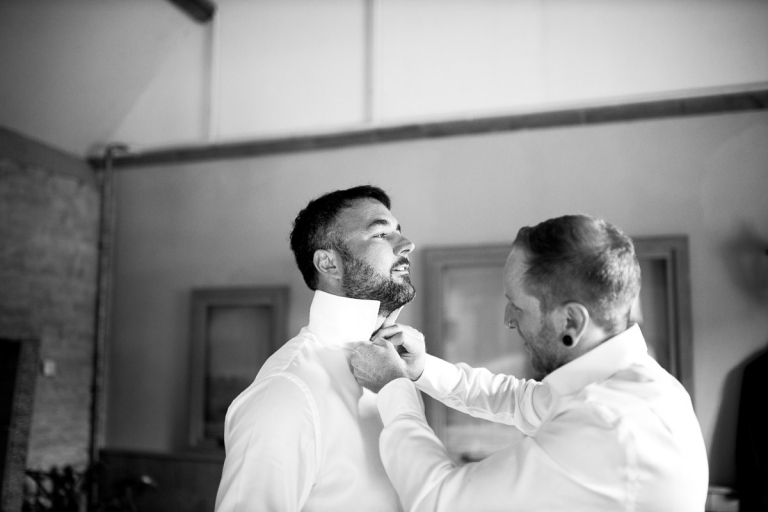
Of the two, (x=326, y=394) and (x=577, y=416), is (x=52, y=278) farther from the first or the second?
(x=577, y=416)

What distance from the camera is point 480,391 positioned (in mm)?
1961

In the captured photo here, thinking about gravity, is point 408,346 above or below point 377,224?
below

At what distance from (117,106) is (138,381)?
7.25ft

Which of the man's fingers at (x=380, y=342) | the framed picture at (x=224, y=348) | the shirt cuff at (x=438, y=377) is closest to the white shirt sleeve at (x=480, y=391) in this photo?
the shirt cuff at (x=438, y=377)

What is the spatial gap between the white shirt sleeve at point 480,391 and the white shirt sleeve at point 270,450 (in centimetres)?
50

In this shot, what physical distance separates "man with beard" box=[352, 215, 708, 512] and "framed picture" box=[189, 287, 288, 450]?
11.0ft

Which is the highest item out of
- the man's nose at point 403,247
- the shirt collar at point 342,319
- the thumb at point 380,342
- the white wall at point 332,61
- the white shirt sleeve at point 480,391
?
the white wall at point 332,61

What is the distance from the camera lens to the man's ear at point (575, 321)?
4.52ft

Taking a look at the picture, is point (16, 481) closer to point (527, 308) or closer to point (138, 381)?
point (138, 381)

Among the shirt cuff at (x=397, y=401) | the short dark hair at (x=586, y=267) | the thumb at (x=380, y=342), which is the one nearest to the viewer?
the short dark hair at (x=586, y=267)

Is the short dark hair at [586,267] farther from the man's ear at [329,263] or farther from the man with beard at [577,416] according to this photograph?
the man's ear at [329,263]

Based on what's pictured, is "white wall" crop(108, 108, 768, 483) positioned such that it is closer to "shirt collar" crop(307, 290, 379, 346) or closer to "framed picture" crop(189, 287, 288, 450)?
"framed picture" crop(189, 287, 288, 450)

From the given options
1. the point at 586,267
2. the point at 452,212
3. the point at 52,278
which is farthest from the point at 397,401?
the point at 52,278

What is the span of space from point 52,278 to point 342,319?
153 inches
